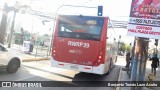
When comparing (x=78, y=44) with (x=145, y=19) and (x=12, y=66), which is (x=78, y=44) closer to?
(x=12, y=66)

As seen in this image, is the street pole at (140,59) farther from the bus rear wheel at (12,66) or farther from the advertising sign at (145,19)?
the bus rear wheel at (12,66)

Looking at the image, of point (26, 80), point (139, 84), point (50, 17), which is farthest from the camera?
point (50, 17)

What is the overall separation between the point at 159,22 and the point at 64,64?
5.90m

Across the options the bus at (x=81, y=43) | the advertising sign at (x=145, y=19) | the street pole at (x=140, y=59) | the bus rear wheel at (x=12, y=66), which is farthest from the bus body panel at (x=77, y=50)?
the advertising sign at (x=145, y=19)

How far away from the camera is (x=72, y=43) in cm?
1177

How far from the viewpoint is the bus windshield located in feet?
37.4

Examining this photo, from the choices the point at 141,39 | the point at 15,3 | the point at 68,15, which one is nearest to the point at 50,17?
the point at 15,3

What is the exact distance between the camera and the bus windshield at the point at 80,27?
11.4 meters

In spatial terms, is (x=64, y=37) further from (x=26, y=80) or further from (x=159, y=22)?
(x=159, y=22)

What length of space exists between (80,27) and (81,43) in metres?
0.73

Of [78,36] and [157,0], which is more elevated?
[157,0]

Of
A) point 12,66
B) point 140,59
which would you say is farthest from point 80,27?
point 140,59

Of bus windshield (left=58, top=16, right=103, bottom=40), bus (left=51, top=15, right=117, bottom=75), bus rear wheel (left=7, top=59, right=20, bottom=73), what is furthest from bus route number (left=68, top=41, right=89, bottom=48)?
bus rear wheel (left=7, top=59, right=20, bottom=73)

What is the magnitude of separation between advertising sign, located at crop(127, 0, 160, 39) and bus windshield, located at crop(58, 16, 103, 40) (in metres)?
4.30
